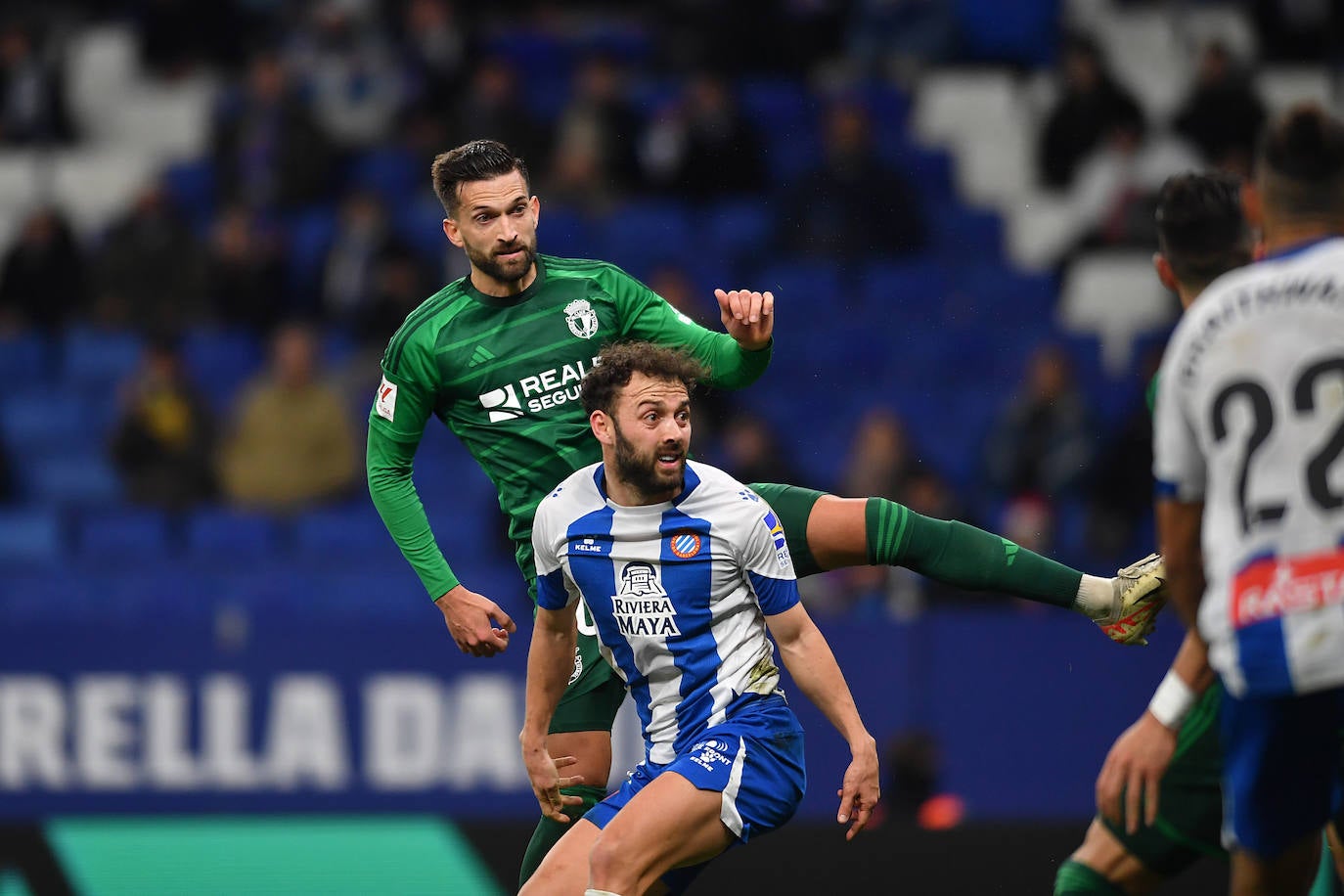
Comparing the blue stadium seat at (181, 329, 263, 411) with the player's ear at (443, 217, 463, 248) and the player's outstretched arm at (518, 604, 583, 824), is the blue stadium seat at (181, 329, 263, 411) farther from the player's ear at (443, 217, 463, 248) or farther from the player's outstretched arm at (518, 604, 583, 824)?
the player's outstretched arm at (518, 604, 583, 824)

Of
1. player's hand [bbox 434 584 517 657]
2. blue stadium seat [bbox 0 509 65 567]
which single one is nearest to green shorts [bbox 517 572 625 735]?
player's hand [bbox 434 584 517 657]

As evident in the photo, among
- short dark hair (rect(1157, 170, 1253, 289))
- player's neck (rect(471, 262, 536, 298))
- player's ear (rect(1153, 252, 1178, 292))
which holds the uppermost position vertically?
short dark hair (rect(1157, 170, 1253, 289))

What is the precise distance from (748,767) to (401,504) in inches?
58.7

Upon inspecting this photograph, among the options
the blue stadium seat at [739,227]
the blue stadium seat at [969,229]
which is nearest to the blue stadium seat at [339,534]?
the blue stadium seat at [739,227]

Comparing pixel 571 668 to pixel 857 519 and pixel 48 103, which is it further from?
pixel 48 103

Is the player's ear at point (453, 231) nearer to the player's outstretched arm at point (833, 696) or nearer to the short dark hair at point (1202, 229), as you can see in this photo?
the player's outstretched arm at point (833, 696)

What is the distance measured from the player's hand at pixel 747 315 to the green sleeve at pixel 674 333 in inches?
5.0

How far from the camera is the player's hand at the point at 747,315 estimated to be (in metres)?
5.41

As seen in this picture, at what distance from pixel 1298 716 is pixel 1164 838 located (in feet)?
3.77

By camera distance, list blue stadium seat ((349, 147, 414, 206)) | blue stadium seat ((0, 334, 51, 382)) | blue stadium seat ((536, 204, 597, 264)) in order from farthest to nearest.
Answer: blue stadium seat ((349, 147, 414, 206)) < blue stadium seat ((0, 334, 51, 382)) < blue stadium seat ((536, 204, 597, 264))

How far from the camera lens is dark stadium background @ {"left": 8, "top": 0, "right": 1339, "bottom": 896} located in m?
8.55

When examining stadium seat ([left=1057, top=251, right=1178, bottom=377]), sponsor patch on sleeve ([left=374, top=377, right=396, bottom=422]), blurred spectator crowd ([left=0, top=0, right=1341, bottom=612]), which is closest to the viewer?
sponsor patch on sleeve ([left=374, top=377, right=396, bottom=422])

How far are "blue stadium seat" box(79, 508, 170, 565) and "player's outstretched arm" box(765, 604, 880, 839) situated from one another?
655cm

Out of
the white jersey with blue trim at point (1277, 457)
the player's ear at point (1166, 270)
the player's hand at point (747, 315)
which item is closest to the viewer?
the white jersey with blue trim at point (1277, 457)
